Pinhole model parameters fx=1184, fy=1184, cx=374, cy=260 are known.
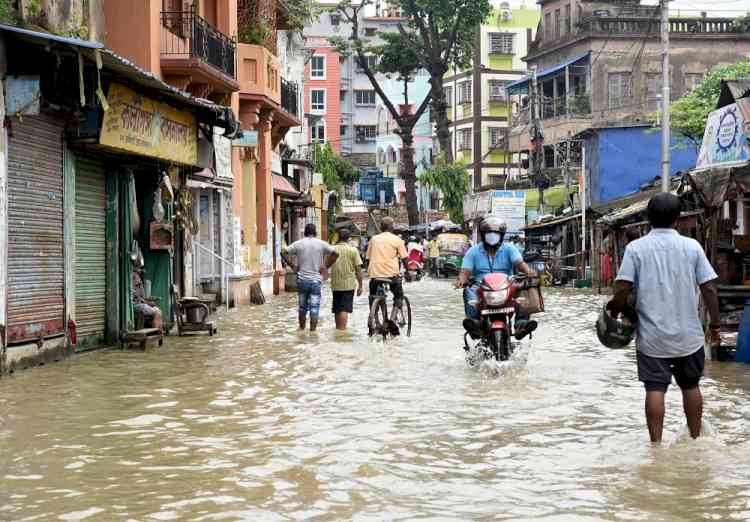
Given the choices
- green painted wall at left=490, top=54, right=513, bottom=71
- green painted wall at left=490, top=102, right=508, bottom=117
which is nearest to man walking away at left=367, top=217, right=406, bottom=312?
green painted wall at left=490, top=102, right=508, bottom=117

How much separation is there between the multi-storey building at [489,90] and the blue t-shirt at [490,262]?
67.4 meters

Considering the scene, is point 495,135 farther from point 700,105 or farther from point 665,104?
point 665,104

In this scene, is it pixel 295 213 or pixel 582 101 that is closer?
pixel 295 213

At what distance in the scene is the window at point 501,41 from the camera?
8525cm

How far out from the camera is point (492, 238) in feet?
42.2

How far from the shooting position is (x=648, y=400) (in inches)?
311

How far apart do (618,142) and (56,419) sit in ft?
124

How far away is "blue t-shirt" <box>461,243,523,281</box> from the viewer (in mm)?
12867

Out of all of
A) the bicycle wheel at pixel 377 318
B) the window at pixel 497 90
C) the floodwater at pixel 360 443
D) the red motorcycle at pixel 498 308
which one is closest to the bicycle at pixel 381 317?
the bicycle wheel at pixel 377 318

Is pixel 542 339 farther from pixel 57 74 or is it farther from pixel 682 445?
pixel 682 445

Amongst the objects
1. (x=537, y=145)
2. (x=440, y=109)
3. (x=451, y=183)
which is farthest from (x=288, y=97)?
(x=451, y=183)

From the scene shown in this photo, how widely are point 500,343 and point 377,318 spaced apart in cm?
530

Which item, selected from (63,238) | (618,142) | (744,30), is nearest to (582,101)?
(744,30)

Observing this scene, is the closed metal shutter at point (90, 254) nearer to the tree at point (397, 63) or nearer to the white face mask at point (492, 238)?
the white face mask at point (492, 238)
